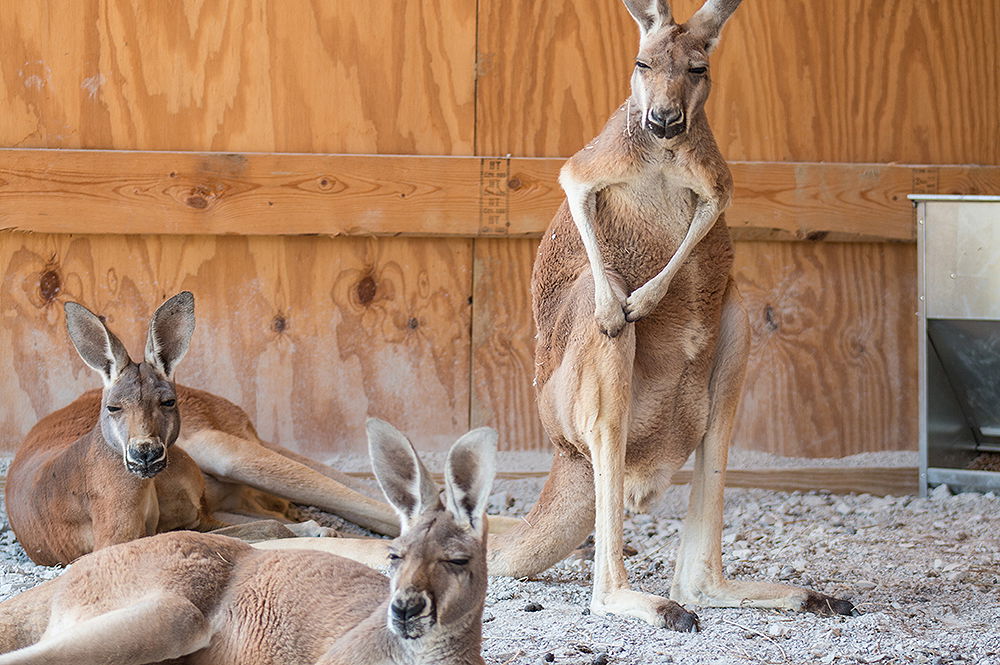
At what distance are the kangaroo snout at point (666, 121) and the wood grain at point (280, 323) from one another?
2.26m

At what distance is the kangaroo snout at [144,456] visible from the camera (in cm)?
421

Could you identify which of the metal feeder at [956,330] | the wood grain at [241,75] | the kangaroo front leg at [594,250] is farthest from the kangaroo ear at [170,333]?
the metal feeder at [956,330]

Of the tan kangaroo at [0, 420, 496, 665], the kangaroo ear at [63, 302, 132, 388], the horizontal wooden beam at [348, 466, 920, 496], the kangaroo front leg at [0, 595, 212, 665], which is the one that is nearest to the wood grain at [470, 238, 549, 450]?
the horizontal wooden beam at [348, 466, 920, 496]

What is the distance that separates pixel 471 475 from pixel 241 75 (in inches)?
142

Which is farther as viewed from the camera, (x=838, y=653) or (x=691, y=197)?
(x=691, y=197)

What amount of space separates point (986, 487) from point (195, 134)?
3970mm

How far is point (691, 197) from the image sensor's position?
157 inches

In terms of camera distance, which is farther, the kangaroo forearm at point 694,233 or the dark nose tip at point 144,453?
the dark nose tip at point 144,453

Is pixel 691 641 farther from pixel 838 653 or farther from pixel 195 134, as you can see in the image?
pixel 195 134

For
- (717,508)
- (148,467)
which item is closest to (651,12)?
(717,508)

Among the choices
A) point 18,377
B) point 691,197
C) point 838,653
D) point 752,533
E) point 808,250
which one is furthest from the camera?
point 808,250

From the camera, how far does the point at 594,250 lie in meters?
3.95

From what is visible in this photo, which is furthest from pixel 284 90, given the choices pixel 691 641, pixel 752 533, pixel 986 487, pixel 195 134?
pixel 986 487

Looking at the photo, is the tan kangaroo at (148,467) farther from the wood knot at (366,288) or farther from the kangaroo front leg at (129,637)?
the kangaroo front leg at (129,637)
